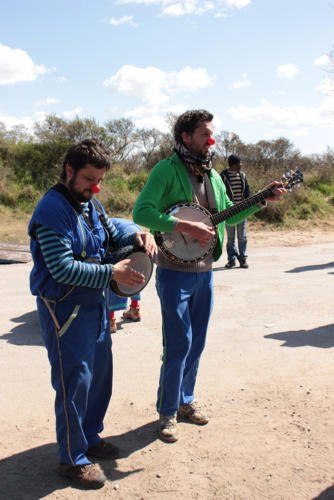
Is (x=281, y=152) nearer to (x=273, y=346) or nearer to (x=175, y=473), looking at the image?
(x=273, y=346)

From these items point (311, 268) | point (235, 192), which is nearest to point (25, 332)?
point (235, 192)

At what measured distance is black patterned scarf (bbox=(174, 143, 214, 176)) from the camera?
339cm

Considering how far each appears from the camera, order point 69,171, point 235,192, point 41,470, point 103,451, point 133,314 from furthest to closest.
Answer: point 235,192 → point 133,314 → point 103,451 → point 41,470 → point 69,171

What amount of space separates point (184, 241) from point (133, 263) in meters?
0.66

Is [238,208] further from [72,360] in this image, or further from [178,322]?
[72,360]

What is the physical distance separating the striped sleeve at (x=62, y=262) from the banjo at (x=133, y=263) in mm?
249

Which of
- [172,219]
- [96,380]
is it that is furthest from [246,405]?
[172,219]

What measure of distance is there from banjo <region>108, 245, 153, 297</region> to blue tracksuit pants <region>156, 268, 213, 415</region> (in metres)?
0.44

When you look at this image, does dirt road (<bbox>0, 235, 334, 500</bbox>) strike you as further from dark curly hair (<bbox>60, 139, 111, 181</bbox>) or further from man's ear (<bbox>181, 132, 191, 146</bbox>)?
man's ear (<bbox>181, 132, 191, 146</bbox>)

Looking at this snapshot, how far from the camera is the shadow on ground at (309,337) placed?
519cm

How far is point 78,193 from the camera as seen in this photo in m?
2.68

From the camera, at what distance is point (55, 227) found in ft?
8.30

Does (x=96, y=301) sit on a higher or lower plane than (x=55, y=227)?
lower

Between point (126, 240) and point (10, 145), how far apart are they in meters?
24.3
